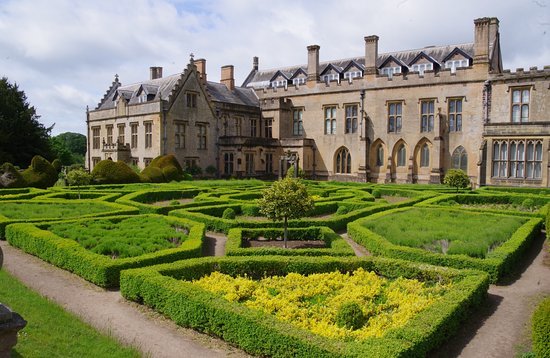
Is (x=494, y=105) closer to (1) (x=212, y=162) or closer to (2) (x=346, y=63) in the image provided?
(2) (x=346, y=63)

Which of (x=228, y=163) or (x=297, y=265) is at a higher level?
(x=228, y=163)

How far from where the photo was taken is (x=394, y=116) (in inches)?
1681

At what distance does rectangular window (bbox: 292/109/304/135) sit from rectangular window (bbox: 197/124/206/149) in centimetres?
971

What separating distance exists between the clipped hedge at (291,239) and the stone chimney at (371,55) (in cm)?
2963

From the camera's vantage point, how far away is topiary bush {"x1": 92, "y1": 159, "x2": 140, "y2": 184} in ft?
109

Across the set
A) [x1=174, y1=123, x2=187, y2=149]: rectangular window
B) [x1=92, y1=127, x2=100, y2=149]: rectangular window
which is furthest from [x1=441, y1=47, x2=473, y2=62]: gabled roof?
[x1=92, y1=127, x2=100, y2=149]: rectangular window

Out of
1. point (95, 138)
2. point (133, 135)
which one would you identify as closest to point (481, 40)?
point (133, 135)

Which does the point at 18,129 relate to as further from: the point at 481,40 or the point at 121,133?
the point at 481,40

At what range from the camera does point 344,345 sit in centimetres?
711

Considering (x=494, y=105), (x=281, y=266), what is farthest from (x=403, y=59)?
(x=281, y=266)

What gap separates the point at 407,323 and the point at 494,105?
33.7 metres

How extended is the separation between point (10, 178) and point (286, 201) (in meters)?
20.6

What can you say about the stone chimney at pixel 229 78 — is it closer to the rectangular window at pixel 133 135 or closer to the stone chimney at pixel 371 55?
the rectangular window at pixel 133 135

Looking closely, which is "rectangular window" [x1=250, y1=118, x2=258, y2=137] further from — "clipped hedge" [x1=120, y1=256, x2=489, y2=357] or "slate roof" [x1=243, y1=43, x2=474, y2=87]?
"clipped hedge" [x1=120, y1=256, x2=489, y2=357]
